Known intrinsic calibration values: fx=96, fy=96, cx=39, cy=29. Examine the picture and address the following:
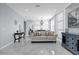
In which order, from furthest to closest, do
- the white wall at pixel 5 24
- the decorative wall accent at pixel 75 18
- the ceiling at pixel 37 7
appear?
the ceiling at pixel 37 7 → the white wall at pixel 5 24 → the decorative wall accent at pixel 75 18

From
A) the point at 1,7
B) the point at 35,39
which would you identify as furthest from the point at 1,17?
the point at 35,39

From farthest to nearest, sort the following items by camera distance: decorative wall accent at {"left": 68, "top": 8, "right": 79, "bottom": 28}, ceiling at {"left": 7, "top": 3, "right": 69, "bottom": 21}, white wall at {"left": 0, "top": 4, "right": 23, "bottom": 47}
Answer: ceiling at {"left": 7, "top": 3, "right": 69, "bottom": 21}, white wall at {"left": 0, "top": 4, "right": 23, "bottom": 47}, decorative wall accent at {"left": 68, "top": 8, "right": 79, "bottom": 28}

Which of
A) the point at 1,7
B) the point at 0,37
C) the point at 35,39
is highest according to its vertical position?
the point at 1,7

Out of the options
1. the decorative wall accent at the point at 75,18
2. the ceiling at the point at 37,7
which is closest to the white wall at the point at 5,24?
the ceiling at the point at 37,7

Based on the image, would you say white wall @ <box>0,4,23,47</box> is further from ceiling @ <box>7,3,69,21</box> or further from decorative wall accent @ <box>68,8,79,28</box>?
decorative wall accent @ <box>68,8,79,28</box>

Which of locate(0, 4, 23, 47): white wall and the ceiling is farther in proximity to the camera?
the ceiling

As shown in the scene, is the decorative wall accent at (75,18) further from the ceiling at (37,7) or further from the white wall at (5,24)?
the white wall at (5,24)

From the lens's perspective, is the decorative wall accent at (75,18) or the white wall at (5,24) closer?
the decorative wall accent at (75,18)

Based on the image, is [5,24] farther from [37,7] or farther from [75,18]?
[75,18]

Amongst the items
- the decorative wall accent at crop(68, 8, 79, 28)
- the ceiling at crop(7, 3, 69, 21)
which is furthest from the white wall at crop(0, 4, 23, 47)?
the decorative wall accent at crop(68, 8, 79, 28)

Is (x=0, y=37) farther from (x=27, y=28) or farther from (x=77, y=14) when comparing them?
(x=27, y=28)

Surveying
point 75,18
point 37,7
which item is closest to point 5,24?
point 37,7
